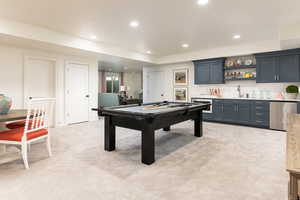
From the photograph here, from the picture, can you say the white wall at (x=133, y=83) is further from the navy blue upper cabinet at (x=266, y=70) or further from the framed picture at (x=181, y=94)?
the navy blue upper cabinet at (x=266, y=70)

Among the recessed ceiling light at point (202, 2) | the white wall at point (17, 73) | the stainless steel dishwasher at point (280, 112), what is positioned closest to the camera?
the recessed ceiling light at point (202, 2)

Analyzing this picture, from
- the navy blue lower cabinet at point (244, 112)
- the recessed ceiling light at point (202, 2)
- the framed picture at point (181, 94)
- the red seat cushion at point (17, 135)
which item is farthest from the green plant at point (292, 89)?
the red seat cushion at point (17, 135)

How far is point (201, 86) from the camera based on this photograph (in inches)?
259

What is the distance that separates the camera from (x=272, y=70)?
4953 mm

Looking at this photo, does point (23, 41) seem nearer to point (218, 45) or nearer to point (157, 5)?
point (157, 5)

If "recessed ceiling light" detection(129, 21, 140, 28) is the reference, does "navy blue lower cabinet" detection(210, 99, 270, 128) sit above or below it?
below

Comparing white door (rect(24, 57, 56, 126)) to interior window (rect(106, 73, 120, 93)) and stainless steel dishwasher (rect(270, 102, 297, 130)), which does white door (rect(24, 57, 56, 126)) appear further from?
stainless steel dishwasher (rect(270, 102, 297, 130))

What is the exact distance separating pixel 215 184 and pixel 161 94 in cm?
587

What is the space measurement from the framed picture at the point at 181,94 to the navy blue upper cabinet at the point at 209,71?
720 mm

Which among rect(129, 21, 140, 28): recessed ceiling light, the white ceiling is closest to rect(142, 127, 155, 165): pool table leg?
the white ceiling

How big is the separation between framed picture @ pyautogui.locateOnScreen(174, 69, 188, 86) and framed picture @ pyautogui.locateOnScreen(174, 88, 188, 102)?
0.80ft

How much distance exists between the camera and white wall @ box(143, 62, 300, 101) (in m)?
5.23

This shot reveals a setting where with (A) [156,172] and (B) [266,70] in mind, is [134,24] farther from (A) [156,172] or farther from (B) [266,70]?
(B) [266,70]

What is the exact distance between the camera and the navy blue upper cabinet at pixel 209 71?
587cm
